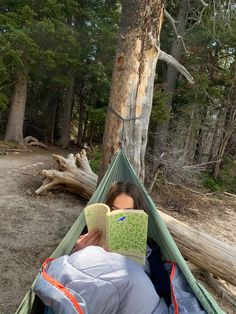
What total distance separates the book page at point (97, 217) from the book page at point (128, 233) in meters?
0.12

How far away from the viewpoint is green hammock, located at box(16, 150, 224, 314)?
1.55 metres

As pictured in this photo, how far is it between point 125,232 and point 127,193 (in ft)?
0.98

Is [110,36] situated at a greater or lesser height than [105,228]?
greater

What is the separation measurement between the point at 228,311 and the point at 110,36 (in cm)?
676

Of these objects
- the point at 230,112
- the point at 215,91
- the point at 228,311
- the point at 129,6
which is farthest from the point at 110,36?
the point at 228,311

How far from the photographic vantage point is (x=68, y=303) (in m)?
1.24

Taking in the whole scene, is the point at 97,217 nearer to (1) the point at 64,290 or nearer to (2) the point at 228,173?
(1) the point at 64,290

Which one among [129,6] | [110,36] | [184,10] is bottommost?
[129,6]

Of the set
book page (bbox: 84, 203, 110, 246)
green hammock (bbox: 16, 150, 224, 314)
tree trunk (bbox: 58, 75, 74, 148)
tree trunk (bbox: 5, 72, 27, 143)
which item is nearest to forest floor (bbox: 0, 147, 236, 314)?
green hammock (bbox: 16, 150, 224, 314)

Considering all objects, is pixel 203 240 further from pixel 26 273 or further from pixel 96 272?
pixel 96 272

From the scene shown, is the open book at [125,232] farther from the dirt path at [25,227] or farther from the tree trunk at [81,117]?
the tree trunk at [81,117]

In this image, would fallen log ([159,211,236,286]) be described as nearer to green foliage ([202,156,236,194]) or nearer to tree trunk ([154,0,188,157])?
green foliage ([202,156,236,194])

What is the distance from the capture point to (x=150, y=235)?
2268 mm

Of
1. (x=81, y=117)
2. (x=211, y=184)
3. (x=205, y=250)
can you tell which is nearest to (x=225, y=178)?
(x=211, y=184)
